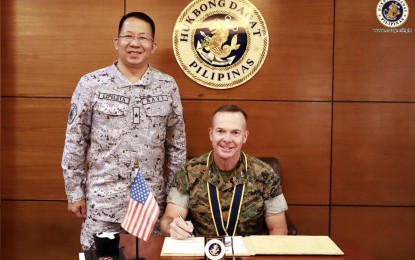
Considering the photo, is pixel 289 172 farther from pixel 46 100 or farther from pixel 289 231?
pixel 46 100

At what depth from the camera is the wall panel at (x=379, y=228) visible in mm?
3543

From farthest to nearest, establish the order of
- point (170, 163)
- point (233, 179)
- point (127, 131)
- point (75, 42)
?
1. point (75, 42)
2. point (170, 163)
3. point (127, 131)
4. point (233, 179)

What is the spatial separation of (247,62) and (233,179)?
4.10 ft

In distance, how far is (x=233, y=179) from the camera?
8.09ft

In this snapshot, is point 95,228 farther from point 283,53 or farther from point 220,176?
point 283,53

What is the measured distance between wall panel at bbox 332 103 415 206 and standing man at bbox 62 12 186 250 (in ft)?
4.88

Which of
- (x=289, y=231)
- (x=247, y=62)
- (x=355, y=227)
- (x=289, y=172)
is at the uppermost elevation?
(x=247, y=62)

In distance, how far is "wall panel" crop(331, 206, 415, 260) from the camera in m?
3.54

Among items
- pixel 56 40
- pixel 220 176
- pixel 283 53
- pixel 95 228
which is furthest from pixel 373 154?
pixel 56 40

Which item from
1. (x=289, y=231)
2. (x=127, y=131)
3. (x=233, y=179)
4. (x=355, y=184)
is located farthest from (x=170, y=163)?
(x=355, y=184)

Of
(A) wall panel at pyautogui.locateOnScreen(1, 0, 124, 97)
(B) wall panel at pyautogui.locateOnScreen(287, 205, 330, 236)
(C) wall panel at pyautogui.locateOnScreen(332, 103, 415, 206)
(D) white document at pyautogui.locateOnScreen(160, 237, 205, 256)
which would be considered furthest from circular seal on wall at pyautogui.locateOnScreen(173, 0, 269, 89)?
(D) white document at pyautogui.locateOnScreen(160, 237, 205, 256)

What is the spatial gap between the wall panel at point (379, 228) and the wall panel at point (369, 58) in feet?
2.89

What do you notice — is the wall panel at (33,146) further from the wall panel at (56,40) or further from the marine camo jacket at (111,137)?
the marine camo jacket at (111,137)

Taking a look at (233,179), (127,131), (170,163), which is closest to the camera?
(233,179)
